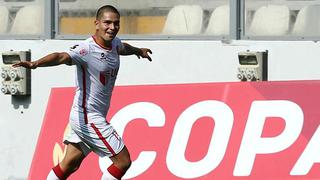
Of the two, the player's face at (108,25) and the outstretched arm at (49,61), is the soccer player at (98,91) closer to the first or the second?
the player's face at (108,25)

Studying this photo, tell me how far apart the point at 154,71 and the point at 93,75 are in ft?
9.85

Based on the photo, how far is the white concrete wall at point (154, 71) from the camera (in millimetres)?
10523

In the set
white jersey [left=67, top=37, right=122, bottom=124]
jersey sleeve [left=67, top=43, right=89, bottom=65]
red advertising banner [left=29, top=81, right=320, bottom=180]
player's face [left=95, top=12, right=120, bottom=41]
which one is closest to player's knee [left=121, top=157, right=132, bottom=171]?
white jersey [left=67, top=37, right=122, bottom=124]

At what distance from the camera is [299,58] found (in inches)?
412

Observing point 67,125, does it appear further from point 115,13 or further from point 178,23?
point 115,13

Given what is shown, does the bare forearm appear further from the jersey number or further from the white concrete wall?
the white concrete wall

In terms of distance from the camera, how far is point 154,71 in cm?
1125

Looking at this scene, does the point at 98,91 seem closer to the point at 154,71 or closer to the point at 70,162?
the point at 70,162

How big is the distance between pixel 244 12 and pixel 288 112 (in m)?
2.02

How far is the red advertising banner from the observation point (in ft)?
29.8

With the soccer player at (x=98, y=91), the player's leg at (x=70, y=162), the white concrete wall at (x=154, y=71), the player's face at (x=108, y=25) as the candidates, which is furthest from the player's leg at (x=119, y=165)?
the white concrete wall at (x=154, y=71)

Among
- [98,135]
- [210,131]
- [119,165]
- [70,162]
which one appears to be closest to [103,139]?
[98,135]

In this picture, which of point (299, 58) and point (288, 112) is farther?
point (299, 58)

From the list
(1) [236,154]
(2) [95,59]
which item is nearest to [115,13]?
(2) [95,59]
